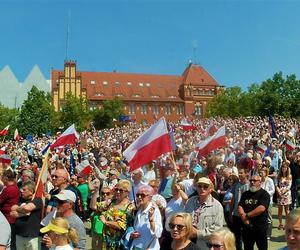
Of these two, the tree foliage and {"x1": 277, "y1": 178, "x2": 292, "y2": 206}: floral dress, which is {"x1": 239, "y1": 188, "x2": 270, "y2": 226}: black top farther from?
the tree foliage

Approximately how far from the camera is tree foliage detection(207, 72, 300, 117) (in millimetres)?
77000

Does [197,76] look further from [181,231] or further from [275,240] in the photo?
[181,231]

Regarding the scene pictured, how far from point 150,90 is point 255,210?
11384 cm

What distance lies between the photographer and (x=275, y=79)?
8412 centimetres

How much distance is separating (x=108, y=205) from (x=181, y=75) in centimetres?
12229

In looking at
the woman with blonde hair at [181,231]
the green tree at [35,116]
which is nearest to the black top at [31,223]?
the woman with blonde hair at [181,231]

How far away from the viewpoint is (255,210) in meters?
6.44

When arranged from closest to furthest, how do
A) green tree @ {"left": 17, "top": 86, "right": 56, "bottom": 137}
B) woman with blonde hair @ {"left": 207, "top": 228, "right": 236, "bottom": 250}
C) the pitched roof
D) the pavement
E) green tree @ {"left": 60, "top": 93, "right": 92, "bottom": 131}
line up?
woman with blonde hair @ {"left": 207, "top": 228, "right": 236, "bottom": 250}
the pavement
green tree @ {"left": 17, "top": 86, "right": 56, "bottom": 137}
green tree @ {"left": 60, "top": 93, "right": 92, "bottom": 131}
the pitched roof

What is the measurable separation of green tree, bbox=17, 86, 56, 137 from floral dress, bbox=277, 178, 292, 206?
66883 millimetres

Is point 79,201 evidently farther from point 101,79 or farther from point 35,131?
point 101,79

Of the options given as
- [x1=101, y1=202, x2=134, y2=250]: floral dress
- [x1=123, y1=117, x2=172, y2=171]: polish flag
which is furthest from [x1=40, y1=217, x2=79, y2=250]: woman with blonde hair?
[x1=123, y1=117, x2=172, y2=171]: polish flag

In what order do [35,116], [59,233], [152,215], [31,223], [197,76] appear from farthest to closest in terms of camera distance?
[197,76], [35,116], [31,223], [152,215], [59,233]

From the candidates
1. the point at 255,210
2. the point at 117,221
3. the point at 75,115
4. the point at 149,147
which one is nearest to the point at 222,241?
the point at 117,221

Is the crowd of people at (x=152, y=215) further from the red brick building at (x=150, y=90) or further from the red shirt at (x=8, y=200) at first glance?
the red brick building at (x=150, y=90)
